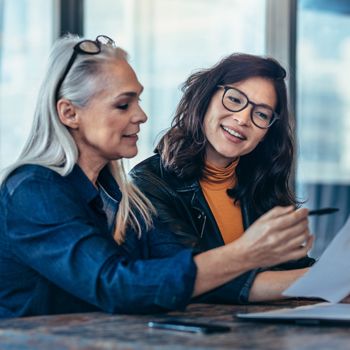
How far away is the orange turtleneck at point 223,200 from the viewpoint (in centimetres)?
247

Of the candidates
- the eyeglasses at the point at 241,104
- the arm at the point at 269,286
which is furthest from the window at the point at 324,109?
the arm at the point at 269,286

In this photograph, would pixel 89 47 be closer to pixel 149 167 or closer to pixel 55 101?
pixel 55 101

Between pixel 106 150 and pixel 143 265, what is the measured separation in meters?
0.38

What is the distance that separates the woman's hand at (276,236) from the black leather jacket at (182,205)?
58 centimetres

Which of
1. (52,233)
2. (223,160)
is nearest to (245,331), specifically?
(52,233)

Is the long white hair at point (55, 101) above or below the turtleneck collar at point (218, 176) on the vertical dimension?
above

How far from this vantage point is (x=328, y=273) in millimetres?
1744

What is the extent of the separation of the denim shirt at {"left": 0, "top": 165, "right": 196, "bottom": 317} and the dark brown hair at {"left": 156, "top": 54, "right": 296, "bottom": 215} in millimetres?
557

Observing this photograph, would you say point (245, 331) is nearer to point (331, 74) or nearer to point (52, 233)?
point (52, 233)

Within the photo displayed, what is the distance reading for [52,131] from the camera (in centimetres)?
195

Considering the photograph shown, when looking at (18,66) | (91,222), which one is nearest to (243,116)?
(91,222)

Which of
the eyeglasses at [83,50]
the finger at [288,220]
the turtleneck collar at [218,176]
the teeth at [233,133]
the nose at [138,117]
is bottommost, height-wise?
the finger at [288,220]

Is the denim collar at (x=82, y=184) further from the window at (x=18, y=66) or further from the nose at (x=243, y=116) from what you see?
the window at (x=18, y=66)

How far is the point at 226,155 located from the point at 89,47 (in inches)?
24.3
